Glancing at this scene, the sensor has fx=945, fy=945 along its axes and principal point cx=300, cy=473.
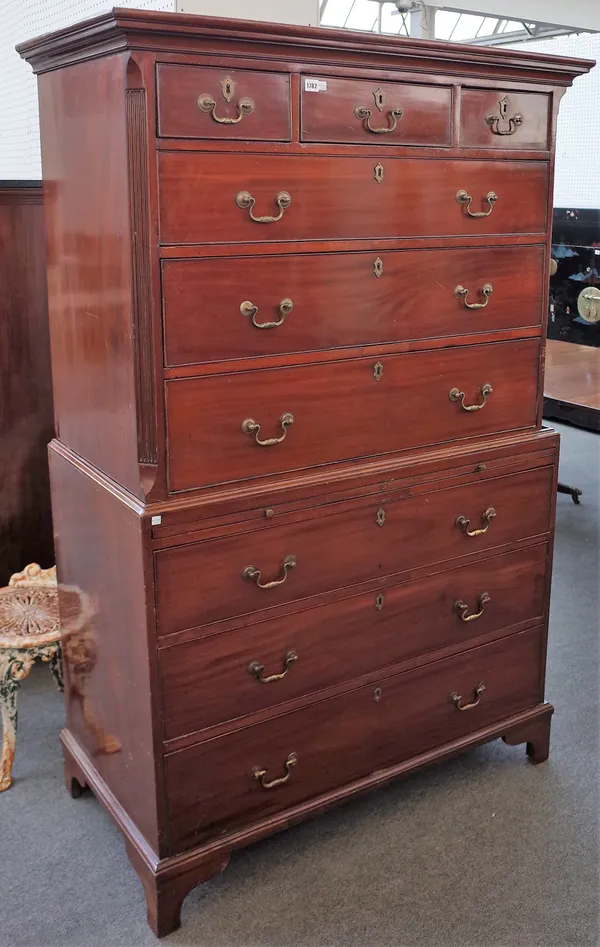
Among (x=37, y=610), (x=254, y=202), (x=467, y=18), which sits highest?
(x=467, y=18)

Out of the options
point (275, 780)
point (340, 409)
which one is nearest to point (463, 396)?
point (340, 409)

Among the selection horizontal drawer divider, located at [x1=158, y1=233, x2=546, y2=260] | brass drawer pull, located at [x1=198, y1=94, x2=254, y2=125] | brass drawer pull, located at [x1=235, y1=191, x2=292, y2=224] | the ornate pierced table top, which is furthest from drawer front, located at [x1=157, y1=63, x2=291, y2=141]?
the ornate pierced table top

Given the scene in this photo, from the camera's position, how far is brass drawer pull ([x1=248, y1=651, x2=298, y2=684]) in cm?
220

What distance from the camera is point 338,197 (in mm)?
2068

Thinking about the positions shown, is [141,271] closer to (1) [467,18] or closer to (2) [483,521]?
(2) [483,521]

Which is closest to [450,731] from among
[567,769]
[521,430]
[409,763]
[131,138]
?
[409,763]

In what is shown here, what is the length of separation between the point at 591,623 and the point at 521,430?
1434 mm

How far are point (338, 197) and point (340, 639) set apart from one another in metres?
1.05

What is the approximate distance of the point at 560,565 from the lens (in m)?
4.23

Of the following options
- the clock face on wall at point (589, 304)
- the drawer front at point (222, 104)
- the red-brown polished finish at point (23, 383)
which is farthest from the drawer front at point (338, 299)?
the clock face on wall at point (589, 304)

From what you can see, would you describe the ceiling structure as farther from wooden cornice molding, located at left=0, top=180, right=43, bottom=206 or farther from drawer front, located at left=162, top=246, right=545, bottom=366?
drawer front, located at left=162, top=246, right=545, bottom=366

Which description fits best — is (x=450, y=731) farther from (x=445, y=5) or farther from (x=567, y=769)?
(x=445, y=5)

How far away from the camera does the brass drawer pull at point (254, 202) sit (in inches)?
76.0

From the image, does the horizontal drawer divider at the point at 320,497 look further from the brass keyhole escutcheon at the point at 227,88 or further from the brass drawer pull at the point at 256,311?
the brass keyhole escutcheon at the point at 227,88
